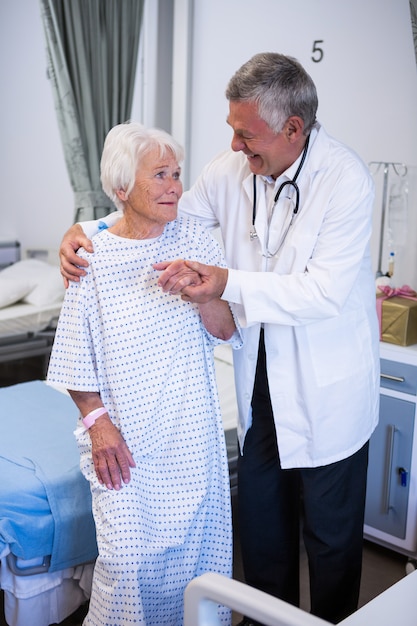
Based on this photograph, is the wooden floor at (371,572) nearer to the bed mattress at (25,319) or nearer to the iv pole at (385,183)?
the iv pole at (385,183)

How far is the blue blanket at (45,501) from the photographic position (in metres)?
2.00

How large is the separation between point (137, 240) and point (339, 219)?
478mm

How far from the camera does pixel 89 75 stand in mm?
3729

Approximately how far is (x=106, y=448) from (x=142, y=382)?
0.18 meters

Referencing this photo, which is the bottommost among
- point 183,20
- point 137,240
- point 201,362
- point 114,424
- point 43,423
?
point 43,423

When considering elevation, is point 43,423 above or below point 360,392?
below

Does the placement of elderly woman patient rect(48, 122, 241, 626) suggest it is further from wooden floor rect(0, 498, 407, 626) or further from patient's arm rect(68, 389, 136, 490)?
wooden floor rect(0, 498, 407, 626)

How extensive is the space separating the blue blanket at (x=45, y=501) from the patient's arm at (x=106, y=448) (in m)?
0.35

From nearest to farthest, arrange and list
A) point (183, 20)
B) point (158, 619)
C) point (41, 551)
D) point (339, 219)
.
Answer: point (339, 219)
point (158, 619)
point (41, 551)
point (183, 20)

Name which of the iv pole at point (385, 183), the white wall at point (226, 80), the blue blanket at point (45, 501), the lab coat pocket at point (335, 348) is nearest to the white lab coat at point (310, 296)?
the lab coat pocket at point (335, 348)

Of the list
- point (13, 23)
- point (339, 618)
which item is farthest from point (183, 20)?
point (339, 618)

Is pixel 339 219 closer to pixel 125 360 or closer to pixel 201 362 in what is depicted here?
pixel 201 362

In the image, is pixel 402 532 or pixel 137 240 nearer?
pixel 137 240

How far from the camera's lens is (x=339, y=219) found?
1.73m
